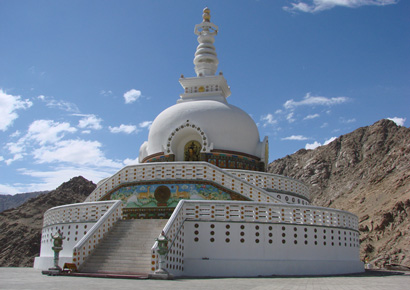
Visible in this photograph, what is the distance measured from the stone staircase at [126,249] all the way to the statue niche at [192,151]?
7.28 metres

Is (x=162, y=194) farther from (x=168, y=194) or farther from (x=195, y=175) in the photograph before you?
(x=195, y=175)

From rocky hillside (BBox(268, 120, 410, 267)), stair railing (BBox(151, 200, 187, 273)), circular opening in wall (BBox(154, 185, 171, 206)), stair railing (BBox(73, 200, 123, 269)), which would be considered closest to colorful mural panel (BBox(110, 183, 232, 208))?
circular opening in wall (BBox(154, 185, 171, 206))

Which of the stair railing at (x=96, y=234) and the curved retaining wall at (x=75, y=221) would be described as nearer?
the stair railing at (x=96, y=234)

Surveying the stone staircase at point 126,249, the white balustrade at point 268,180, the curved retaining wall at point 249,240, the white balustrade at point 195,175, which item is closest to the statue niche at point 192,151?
the white balustrade at point 268,180

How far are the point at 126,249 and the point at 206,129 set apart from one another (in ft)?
32.3

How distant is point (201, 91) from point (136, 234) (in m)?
12.9

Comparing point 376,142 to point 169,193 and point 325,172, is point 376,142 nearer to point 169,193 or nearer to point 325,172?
point 325,172

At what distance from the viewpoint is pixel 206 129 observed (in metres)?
23.4

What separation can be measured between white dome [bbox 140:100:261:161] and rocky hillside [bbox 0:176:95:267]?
66.3 feet

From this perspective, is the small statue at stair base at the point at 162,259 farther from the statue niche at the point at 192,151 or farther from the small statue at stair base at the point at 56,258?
the statue niche at the point at 192,151

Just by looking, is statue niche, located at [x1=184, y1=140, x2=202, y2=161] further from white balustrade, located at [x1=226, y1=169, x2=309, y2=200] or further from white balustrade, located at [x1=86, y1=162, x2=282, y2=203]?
white balustrade, located at [x1=86, y1=162, x2=282, y2=203]

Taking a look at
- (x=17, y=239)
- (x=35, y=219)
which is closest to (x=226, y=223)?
(x=17, y=239)

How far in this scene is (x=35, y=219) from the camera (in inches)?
1827

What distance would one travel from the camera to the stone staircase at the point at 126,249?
13.9 m
